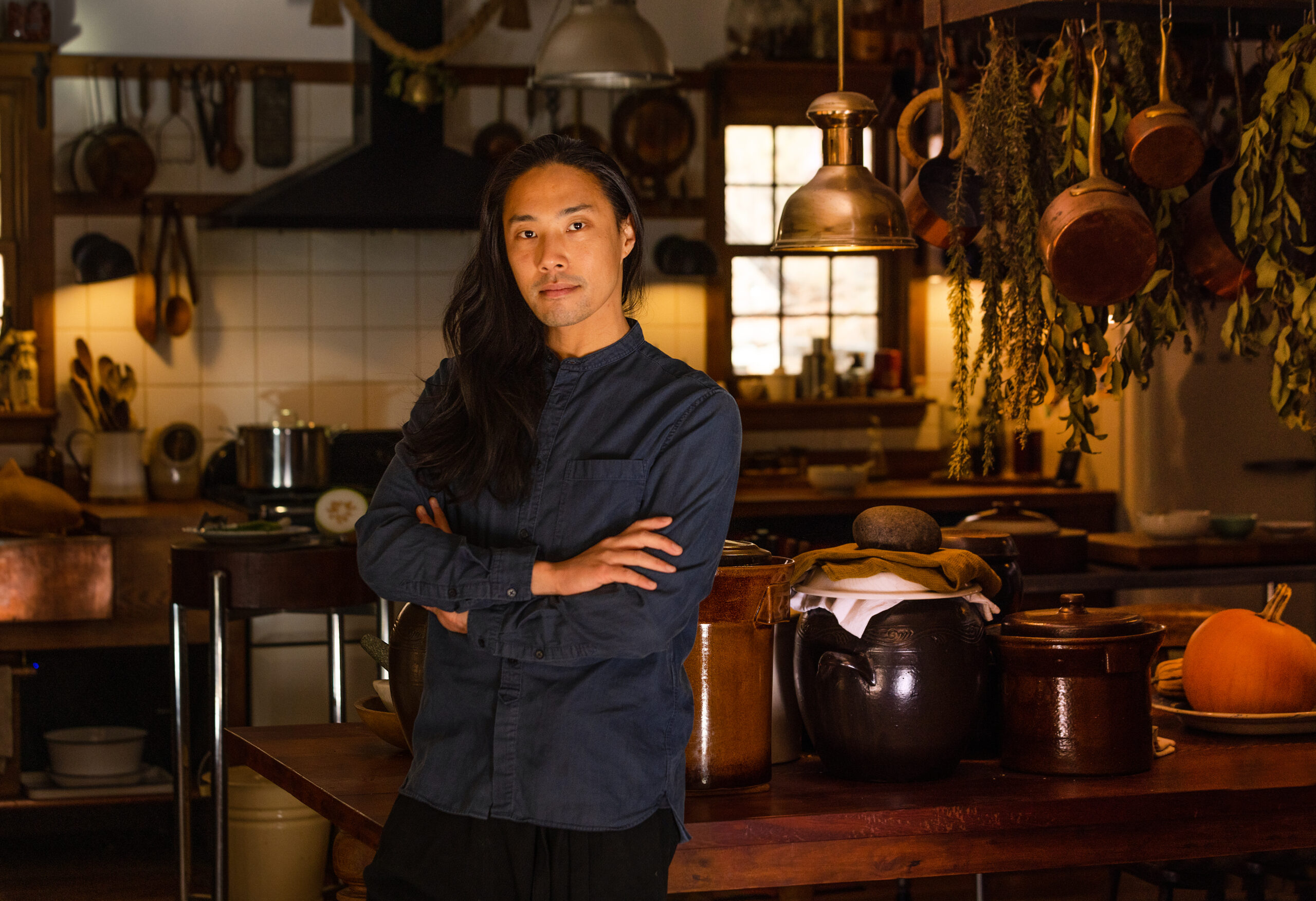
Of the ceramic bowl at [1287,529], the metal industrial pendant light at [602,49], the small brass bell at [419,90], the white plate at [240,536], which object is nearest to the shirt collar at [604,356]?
the white plate at [240,536]

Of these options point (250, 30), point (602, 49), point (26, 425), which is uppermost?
point (250, 30)

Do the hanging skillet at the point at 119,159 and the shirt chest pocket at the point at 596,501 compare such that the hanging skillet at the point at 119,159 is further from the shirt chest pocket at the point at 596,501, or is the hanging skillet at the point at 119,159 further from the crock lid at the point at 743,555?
the shirt chest pocket at the point at 596,501

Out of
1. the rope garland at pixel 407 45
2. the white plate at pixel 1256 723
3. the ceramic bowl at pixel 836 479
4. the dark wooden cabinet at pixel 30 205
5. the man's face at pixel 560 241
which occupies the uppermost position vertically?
the rope garland at pixel 407 45

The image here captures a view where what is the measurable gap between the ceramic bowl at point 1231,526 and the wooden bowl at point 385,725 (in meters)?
3.26

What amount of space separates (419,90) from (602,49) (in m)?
1.34

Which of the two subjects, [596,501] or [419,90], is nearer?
[596,501]

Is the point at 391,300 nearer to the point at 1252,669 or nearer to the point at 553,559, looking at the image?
the point at 1252,669

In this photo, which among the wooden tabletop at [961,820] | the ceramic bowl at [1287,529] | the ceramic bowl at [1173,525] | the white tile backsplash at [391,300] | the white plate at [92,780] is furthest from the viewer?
the white tile backsplash at [391,300]

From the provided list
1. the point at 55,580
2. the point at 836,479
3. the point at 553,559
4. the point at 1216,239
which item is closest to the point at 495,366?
the point at 553,559

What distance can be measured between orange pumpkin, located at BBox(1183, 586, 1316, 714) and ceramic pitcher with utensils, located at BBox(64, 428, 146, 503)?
4044mm

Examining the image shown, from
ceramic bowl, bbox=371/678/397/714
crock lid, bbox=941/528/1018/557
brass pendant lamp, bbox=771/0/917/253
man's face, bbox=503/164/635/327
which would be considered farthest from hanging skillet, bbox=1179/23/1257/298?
ceramic bowl, bbox=371/678/397/714

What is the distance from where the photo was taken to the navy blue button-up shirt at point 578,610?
161 cm

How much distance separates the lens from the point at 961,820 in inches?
73.7

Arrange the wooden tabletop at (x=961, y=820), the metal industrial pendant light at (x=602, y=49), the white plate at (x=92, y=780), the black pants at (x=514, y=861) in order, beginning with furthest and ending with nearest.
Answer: the white plate at (x=92, y=780) → the metal industrial pendant light at (x=602, y=49) → the wooden tabletop at (x=961, y=820) → the black pants at (x=514, y=861)
